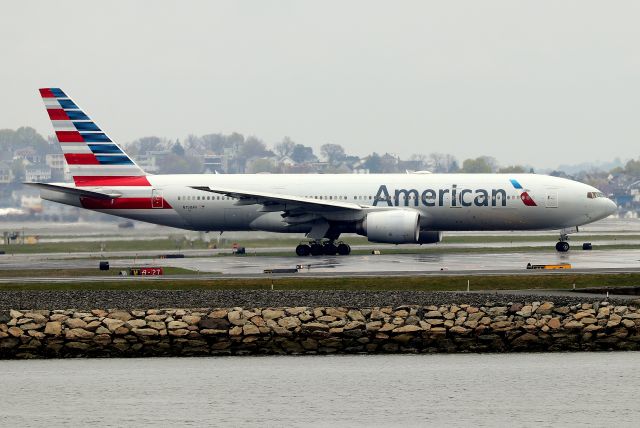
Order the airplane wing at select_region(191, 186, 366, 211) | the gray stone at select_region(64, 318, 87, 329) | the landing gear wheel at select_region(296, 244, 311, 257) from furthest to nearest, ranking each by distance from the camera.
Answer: the landing gear wheel at select_region(296, 244, 311, 257) < the airplane wing at select_region(191, 186, 366, 211) < the gray stone at select_region(64, 318, 87, 329)

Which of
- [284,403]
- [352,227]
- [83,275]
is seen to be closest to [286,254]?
[352,227]

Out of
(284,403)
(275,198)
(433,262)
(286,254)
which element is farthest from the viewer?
(286,254)

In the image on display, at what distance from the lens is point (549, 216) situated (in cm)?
6581

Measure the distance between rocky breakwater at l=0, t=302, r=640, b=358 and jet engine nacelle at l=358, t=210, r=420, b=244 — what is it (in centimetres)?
2420

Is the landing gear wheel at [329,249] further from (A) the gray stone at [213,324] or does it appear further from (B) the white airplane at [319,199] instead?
(A) the gray stone at [213,324]

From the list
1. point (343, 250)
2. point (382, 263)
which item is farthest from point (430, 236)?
Result: point (382, 263)

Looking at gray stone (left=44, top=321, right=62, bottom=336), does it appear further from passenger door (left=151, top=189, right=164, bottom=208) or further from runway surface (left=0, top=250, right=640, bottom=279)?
passenger door (left=151, top=189, right=164, bottom=208)

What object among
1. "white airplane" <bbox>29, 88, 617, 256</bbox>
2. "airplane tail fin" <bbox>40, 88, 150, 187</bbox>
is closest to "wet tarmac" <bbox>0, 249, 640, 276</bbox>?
"white airplane" <bbox>29, 88, 617, 256</bbox>

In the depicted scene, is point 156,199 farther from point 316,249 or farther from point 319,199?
point 316,249

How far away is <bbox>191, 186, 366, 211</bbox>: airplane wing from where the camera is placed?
209 feet

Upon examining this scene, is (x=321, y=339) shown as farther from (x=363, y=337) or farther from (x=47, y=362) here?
(x=47, y=362)

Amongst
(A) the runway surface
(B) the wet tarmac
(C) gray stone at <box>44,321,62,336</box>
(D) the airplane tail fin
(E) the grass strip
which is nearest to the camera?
(C) gray stone at <box>44,321,62,336</box>

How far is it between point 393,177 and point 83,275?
68.1ft

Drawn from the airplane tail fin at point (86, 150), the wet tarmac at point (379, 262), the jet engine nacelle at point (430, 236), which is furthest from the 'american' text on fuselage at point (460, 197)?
the airplane tail fin at point (86, 150)
